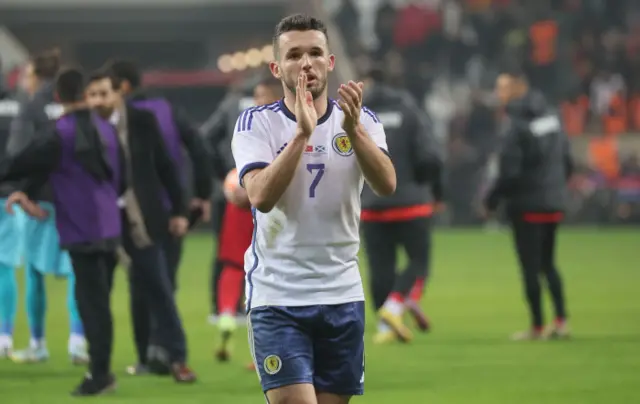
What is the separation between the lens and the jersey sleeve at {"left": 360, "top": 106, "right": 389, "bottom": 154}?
580 centimetres

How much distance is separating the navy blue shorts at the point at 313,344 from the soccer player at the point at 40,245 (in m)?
5.05

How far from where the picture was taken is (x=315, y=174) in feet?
18.7

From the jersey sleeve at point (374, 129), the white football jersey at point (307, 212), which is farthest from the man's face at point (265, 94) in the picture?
the white football jersey at point (307, 212)

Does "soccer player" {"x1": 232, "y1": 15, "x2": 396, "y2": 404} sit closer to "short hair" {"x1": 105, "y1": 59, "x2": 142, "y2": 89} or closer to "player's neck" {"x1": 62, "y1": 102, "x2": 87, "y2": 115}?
"player's neck" {"x1": 62, "y1": 102, "x2": 87, "y2": 115}

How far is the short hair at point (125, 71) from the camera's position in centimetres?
1023

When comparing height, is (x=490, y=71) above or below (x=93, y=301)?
above

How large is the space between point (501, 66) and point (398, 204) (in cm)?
1737

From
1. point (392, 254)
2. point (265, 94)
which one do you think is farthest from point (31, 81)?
point (392, 254)

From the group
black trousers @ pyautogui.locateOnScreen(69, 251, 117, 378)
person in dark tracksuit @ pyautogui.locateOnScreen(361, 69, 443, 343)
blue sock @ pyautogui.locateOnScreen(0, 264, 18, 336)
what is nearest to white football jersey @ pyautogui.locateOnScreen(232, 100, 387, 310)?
black trousers @ pyautogui.locateOnScreen(69, 251, 117, 378)

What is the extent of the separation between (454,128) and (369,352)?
19.7 metres

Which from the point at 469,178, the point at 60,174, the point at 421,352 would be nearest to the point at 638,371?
the point at 421,352

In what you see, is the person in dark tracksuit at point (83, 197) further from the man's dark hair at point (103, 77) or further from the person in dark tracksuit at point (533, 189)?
the person in dark tracksuit at point (533, 189)

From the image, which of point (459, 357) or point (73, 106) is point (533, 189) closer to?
point (459, 357)

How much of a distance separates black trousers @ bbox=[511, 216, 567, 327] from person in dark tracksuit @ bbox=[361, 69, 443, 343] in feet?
2.70
